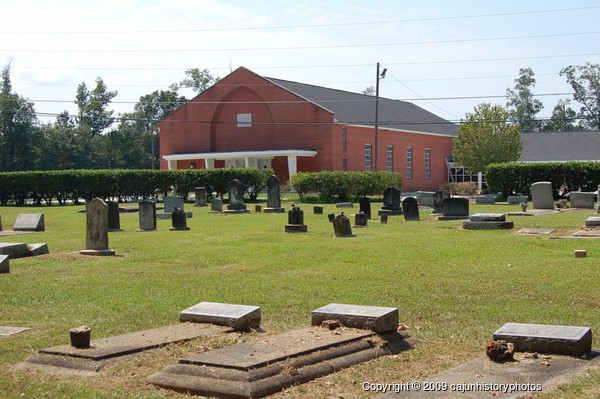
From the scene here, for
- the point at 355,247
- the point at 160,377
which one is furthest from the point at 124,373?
the point at 355,247

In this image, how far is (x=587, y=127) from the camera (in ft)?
343

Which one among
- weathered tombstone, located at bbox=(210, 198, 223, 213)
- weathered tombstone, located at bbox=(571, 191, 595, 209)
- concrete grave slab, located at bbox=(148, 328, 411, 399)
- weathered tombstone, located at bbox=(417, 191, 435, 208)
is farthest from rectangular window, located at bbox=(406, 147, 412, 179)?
concrete grave slab, located at bbox=(148, 328, 411, 399)

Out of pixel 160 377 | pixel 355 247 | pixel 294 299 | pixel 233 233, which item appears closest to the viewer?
pixel 160 377

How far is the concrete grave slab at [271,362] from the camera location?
21.5 feet

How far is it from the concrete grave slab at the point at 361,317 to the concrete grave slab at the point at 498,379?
1185 millimetres

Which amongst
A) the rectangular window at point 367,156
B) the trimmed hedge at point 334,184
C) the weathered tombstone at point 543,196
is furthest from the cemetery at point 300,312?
the rectangular window at point 367,156

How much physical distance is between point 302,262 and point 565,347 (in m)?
8.76

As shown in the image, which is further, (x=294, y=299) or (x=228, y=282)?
(x=228, y=282)

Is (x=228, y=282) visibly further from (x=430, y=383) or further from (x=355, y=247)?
(x=430, y=383)

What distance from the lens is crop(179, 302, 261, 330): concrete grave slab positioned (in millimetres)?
8632

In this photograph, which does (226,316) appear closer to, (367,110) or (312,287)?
(312,287)

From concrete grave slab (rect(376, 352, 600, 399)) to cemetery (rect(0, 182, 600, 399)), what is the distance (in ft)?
0.09

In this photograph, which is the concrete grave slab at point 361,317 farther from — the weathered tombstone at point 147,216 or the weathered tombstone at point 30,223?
the weathered tombstone at point 30,223

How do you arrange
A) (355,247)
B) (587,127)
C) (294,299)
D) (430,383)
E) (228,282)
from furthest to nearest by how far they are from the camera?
1. (587,127)
2. (355,247)
3. (228,282)
4. (294,299)
5. (430,383)
